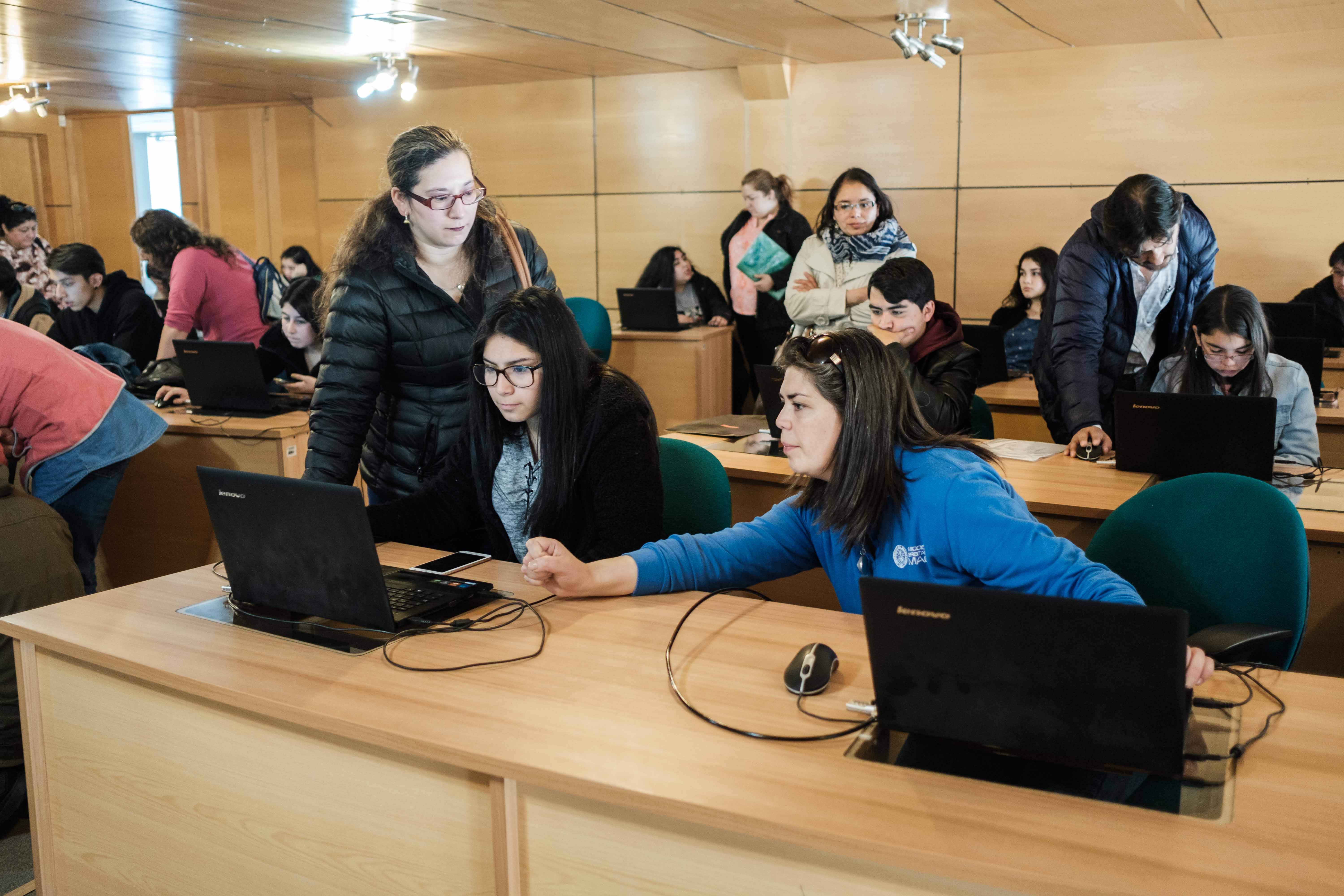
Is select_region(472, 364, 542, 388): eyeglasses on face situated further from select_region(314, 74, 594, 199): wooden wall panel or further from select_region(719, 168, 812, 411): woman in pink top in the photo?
select_region(314, 74, 594, 199): wooden wall panel

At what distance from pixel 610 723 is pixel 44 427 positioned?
2164mm

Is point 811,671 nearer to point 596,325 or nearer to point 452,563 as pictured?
point 452,563

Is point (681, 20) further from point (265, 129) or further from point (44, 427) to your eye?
point (265, 129)

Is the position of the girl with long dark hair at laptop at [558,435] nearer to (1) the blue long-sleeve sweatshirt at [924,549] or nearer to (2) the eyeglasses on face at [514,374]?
(2) the eyeglasses on face at [514,374]

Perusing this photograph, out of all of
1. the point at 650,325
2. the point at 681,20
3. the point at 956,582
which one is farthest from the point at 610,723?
the point at 650,325

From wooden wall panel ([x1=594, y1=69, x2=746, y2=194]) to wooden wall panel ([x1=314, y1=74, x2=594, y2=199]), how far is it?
17 centimetres

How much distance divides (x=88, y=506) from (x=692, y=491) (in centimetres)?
183

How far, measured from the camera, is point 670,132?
6812 millimetres

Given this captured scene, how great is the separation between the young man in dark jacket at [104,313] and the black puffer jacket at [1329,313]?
5380 millimetres

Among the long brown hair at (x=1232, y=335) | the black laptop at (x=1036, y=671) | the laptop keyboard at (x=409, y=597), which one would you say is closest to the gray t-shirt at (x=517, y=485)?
the laptop keyboard at (x=409, y=597)

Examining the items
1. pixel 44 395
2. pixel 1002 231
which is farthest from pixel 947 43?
pixel 44 395

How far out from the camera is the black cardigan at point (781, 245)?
5895 mm

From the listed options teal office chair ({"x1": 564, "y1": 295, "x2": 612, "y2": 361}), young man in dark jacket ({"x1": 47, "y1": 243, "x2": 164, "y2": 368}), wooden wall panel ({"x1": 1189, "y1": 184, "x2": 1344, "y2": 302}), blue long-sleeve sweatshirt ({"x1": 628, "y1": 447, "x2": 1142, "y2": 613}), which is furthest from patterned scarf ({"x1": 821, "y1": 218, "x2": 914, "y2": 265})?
young man in dark jacket ({"x1": 47, "y1": 243, "x2": 164, "y2": 368})

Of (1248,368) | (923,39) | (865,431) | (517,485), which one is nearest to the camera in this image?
(865,431)
